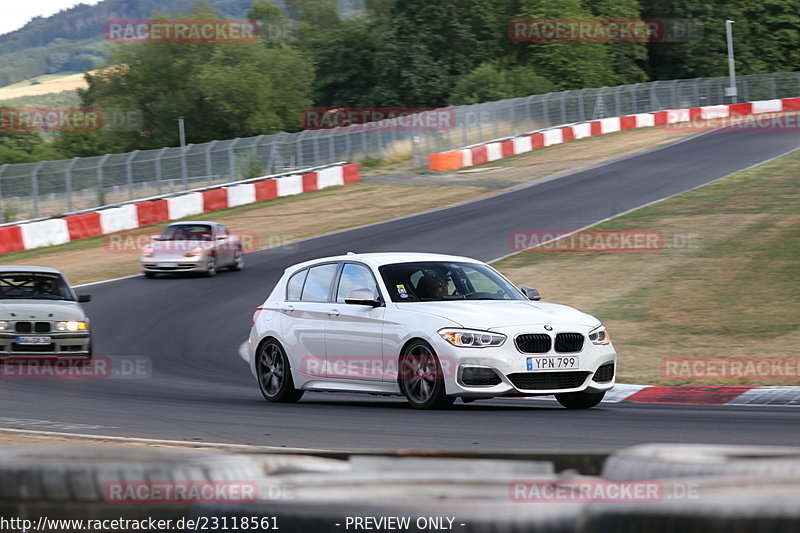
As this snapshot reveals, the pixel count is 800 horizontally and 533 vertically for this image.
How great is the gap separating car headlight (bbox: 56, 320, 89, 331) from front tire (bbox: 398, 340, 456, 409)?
22.9ft

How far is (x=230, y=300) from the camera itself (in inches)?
870

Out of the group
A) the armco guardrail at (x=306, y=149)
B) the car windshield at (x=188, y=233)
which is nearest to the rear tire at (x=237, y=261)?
the car windshield at (x=188, y=233)

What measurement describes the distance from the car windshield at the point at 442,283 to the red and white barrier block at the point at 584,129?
115 ft

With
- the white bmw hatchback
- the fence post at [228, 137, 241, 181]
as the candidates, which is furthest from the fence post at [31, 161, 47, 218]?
the white bmw hatchback

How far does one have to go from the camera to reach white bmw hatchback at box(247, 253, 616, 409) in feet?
33.6

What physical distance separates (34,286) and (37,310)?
1.11 m

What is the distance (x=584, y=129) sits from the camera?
181 ft

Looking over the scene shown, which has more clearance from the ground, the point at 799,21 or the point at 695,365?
the point at 799,21

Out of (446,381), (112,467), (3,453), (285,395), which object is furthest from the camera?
(285,395)

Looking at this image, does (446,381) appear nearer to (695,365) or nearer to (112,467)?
(695,365)

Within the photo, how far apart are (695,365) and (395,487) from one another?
11251 millimetres

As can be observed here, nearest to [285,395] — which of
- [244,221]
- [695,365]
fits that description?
[695,365]

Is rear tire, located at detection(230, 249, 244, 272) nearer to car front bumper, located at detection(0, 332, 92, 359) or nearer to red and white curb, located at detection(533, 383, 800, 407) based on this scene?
car front bumper, located at detection(0, 332, 92, 359)

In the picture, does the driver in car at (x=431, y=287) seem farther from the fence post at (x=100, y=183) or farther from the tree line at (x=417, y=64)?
the tree line at (x=417, y=64)
